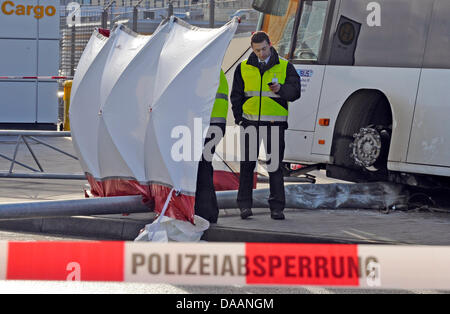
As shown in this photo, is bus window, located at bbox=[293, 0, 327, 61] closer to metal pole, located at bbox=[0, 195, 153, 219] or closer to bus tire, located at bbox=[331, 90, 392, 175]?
bus tire, located at bbox=[331, 90, 392, 175]

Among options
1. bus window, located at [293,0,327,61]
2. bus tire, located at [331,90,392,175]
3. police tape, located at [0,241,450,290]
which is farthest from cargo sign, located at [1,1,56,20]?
police tape, located at [0,241,450,290]

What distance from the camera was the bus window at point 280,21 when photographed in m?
13.3

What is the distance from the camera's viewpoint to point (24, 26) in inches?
974

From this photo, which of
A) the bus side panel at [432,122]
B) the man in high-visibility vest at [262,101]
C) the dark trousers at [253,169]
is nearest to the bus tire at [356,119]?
the bus side panel at [432,122]

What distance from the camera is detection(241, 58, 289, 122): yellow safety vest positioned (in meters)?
10.4

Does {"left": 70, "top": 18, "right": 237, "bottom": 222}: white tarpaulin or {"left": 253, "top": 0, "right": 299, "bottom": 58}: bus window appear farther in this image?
{"left": 253, "top": 0, "right": 299, "bottom": 58}: bus window

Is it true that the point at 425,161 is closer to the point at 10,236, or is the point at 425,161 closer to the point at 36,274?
the point at 10,236

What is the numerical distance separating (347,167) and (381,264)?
7482 mm

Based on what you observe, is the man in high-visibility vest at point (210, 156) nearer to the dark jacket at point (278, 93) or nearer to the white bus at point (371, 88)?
the dark jacket at point (278, 93)

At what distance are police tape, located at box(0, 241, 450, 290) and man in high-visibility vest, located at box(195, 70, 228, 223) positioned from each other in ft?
14.7

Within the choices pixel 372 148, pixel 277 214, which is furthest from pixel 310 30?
pixel 277 214

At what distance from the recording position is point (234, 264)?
5.18 meters

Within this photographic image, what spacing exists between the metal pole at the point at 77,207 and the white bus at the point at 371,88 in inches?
123
